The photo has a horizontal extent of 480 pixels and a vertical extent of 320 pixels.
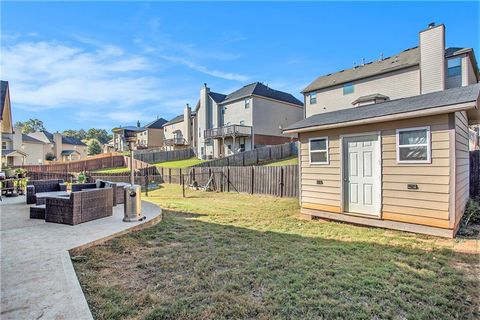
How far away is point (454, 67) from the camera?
46.1 feet

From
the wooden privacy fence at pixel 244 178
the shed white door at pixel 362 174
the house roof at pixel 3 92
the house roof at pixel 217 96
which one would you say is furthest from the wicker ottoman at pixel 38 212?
the house roof at pixel 217 96

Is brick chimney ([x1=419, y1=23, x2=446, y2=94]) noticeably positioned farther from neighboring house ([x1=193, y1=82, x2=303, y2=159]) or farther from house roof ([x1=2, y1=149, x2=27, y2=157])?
house roof ([x1=2, y1=149, x2=27, y2=157])

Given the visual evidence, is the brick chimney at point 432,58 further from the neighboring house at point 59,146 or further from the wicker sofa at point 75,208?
the neighboring house at point 59,146

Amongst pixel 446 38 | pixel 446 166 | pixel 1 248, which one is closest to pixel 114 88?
pixel 1 248

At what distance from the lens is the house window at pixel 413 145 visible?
5195 millimetres

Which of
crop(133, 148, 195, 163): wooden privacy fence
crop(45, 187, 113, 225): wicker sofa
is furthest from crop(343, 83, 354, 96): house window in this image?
crop(133, 148, 195, 163): wooden privacy fence

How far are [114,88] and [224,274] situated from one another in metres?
15.9

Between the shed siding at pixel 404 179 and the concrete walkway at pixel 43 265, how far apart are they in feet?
15.8

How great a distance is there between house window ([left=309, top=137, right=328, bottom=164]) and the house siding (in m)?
12.3

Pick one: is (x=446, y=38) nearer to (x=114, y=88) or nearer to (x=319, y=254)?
(x=319, y=254)

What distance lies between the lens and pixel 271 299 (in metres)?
→ 2.65

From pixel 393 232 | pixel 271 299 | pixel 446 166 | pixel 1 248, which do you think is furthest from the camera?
pixel 393 232

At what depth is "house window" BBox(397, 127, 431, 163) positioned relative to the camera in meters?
5.20

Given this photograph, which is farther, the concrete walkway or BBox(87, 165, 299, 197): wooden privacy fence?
BBox(87, 165, 299, 197): wooden privacy fence
